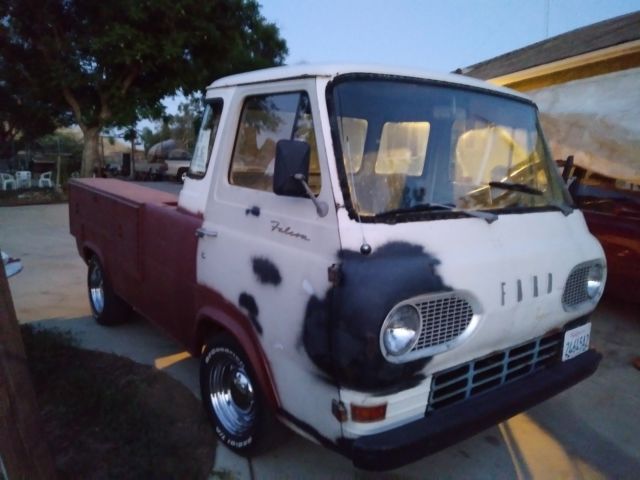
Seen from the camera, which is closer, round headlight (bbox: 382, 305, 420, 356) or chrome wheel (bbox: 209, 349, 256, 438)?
round headlight (bbox: 382, 305, 420, 356)

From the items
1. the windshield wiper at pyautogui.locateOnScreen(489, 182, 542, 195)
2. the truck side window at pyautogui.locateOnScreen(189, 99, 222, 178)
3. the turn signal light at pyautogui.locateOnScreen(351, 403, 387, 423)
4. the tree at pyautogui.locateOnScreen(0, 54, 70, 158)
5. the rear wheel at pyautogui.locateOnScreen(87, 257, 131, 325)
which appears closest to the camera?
the turn signal light at pyautogui.locateOnScreen(351, 403, 387, 423)

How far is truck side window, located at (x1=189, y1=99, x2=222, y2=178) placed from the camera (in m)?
3.08

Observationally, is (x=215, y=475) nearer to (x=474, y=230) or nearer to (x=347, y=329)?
(x=347, y=329)

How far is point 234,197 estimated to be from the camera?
278cm

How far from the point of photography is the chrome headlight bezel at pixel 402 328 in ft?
6.55

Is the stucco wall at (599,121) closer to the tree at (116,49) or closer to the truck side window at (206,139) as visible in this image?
the truck side window at (206,139)

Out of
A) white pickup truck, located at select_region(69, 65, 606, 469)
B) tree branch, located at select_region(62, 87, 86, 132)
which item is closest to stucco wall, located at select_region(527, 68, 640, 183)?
white pickup truck, located at select_region(69, 65, 606, 469)

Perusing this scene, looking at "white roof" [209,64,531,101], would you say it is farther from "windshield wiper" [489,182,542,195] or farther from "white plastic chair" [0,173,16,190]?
"white plastic chair" [0,173,16,190]

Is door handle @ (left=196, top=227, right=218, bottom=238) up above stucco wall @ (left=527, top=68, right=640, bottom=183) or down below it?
below

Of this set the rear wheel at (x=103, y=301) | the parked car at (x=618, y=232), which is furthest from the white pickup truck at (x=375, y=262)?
the parked car at (x=618, y=232)

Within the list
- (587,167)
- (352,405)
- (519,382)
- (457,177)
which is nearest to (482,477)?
(519,382)

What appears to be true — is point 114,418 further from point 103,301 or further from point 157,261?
point 103,301

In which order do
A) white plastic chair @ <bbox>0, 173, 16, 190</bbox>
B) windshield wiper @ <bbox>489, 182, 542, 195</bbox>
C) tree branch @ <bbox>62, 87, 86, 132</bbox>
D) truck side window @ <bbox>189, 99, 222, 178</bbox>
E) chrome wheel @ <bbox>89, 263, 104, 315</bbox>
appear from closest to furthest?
windshield wiper @ <bbox>489, 182, 542, 195</bbox>
truck side window @ <bbox>189, 99, 222, 178</bbox>
chrome wheel @ <bbox>89, 263, 104, 315</bbox>
tree branch @ <bbox>62, 87, 86, 132</bbox>
white plastic chair @ <bbox>0, 173, 16, 190</bbox>

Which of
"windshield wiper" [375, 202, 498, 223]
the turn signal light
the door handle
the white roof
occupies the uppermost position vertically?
the white roof
